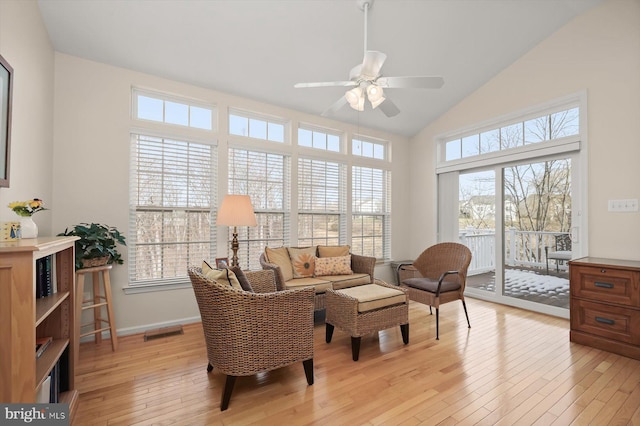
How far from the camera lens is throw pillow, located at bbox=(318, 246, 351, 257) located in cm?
404

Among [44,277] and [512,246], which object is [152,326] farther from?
[512,246]

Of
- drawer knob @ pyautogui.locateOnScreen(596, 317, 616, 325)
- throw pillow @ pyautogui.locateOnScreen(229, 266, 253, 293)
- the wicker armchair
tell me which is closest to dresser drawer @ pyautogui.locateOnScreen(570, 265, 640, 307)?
drawer knob @ pyautogui.locateOnScreen(596, 317, 616, 325)

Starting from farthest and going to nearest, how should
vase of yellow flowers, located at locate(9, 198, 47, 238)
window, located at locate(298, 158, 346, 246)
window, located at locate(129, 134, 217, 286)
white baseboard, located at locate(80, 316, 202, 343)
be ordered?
window, located at locate(298, 158, 346, 246)
window, located at locate(129, 134, 217, 286)
white baseboard, located at locate(80, 316, 202, 343)
vase of yellow flowers, located at locate(9, 198, 47, 238)

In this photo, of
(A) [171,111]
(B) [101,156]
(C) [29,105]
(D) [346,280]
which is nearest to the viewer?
(C) [29,105]

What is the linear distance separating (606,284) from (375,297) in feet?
7.20

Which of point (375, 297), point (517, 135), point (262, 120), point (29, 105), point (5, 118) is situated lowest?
point (375, 297)

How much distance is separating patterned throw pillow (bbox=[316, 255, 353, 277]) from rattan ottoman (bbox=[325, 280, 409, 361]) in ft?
2.73

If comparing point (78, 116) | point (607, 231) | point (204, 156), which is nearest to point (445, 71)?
point (607, 231)

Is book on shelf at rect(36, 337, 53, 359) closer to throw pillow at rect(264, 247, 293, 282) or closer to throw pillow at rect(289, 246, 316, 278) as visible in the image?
throw pillow at rect(264, 247, 293, 282)

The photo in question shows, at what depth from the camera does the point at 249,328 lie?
1.95 m

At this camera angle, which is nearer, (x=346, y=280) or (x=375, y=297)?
(x=375, y=297)

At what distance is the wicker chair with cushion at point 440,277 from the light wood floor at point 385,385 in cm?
41

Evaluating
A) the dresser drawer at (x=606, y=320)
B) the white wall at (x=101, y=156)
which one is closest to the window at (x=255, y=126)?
the white wall at (x=101, y=156)

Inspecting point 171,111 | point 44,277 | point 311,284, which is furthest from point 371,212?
point 44,277
